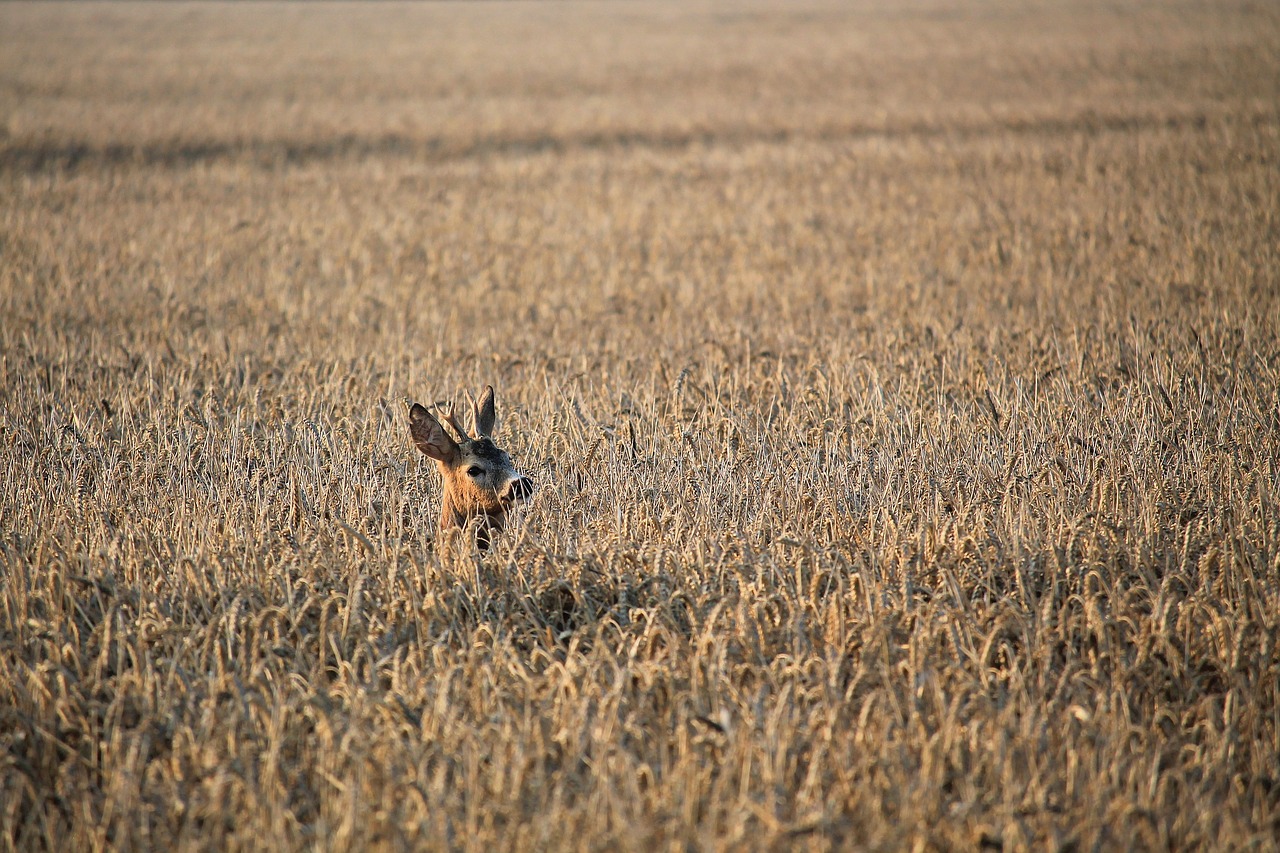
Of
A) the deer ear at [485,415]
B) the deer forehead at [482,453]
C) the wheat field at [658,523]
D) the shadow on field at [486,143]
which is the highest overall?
the shadow on field at [486,143]

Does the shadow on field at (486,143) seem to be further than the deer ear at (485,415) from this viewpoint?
Yes

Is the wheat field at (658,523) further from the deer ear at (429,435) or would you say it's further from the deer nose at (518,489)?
the deer ear at (429,435)

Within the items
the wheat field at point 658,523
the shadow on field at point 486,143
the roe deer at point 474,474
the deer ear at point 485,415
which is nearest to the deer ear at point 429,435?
the roe deer at point 474,474

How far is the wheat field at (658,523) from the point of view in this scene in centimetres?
289

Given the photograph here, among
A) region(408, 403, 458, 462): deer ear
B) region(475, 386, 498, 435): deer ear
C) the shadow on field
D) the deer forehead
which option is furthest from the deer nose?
the shadow on field

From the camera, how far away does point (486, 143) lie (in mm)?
19844

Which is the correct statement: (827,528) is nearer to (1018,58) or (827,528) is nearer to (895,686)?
(895,686)

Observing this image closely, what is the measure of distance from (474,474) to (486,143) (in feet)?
54.5

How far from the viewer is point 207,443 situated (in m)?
5.71

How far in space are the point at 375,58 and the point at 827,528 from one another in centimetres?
3608

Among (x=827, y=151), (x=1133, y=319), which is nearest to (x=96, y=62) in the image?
(x=827, y=151)

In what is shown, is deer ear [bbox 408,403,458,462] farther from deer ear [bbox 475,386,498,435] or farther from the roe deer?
deer ear [bbox 475,386,498,435]

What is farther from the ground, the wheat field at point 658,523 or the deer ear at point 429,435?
the deer ear at point 429,435

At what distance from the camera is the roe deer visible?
4160mm
